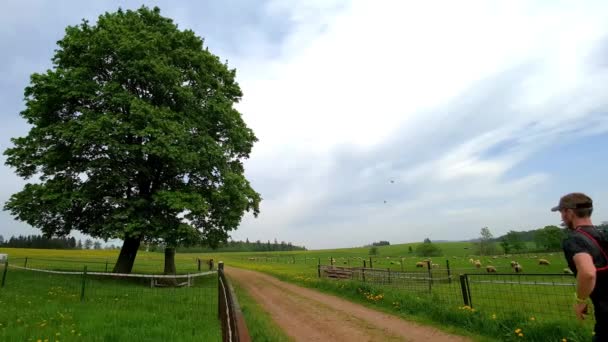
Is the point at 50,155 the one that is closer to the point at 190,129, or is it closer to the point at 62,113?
the point at 62,113

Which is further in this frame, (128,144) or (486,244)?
(486,244)

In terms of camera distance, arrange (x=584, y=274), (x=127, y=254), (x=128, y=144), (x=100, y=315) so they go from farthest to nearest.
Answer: (x=127, y=254) → (x=128, y=144) → (x=100, y=315) → (x=584, y=274)

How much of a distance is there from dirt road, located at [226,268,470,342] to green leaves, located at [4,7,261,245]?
7.58 m

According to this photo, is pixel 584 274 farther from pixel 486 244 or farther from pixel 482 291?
pixel 486 244

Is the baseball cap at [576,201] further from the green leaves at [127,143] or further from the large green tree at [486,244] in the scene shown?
the large green tree at [486,244]

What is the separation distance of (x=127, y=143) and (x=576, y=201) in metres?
20.5

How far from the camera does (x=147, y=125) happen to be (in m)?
Answer: 19.3

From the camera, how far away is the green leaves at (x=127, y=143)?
1919 centimetres

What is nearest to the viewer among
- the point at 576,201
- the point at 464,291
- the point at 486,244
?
the point at 576,201

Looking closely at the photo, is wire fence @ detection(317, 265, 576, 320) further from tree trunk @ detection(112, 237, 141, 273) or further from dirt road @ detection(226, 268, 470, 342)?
tree trunk @ detection(112, 237, 141, 273)

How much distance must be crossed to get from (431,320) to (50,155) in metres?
19.9

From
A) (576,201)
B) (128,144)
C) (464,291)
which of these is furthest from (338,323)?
(128,144)

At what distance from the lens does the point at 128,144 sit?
1972 cm

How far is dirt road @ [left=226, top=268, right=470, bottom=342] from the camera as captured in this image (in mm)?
9883
